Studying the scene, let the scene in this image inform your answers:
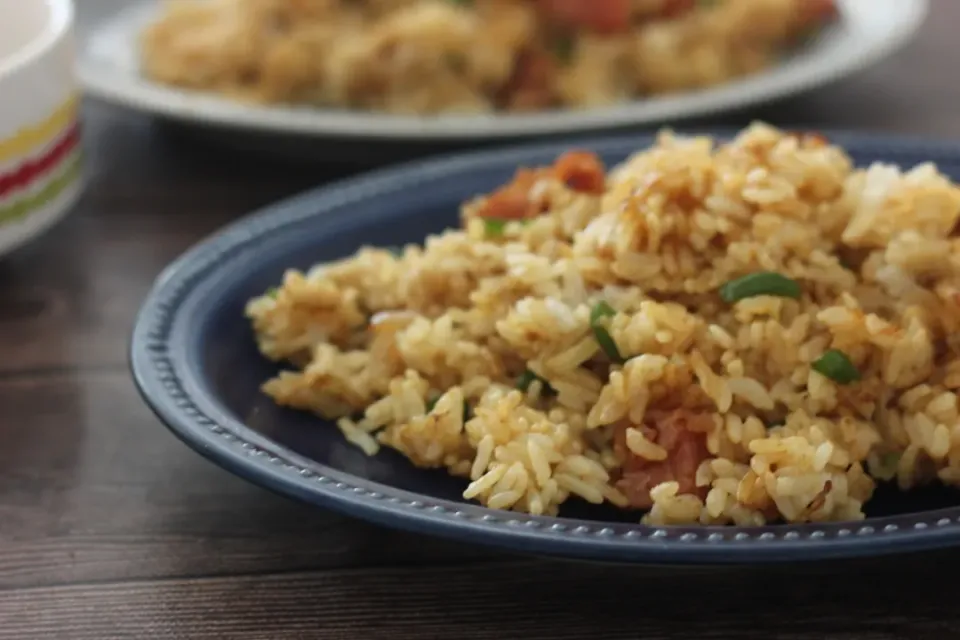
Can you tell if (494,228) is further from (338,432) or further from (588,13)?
(588,13)

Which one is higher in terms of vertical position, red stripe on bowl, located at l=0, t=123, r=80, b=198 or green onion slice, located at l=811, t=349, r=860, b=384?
green onion slice, located at l=811, t=349, r=860, b=384

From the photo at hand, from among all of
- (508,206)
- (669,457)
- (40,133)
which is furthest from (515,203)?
(40,133)

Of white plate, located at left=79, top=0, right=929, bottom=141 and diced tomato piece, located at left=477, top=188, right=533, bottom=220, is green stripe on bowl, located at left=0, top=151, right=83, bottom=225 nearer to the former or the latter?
white plate, located at left=79, top=0, right=929, bottom=141

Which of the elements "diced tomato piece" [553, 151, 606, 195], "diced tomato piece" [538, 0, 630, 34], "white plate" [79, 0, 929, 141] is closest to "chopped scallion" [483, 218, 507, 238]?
"diced tomato piece" [553, 151, 606, 195]

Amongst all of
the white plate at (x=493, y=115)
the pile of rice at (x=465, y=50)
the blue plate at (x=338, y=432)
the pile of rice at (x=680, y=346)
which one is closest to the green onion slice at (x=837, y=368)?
the pile of rice at (x=680, y=346)

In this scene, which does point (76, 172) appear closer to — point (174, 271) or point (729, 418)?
point (174, 271)

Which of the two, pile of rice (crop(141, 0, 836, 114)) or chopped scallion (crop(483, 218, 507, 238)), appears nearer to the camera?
chopped scallion (crop(483, 218, 507, 238))

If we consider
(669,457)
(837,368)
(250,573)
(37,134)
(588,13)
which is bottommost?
(250,573)
